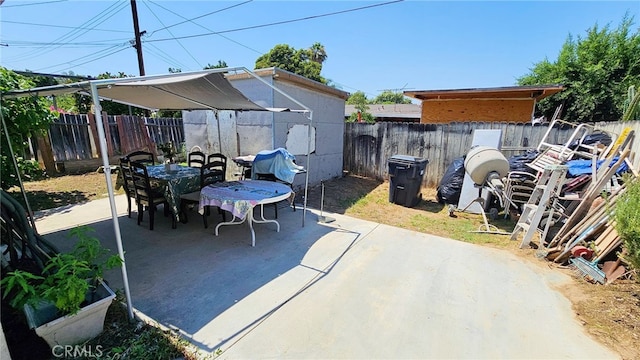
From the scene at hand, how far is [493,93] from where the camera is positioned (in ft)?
26.8

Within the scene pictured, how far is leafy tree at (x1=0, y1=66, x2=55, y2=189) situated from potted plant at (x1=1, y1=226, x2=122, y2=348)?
10.9ft

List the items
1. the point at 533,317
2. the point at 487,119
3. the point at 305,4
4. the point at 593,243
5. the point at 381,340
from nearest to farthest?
the point at 381,340
the point at 533,317
the point at 593,243
the point at 305,4
the point at 487,119

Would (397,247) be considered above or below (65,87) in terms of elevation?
below

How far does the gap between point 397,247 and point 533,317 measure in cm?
155

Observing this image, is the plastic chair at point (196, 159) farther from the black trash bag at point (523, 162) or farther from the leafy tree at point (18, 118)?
the black trash bag at point (523, 162)

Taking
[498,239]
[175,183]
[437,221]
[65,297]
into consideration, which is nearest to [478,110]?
[437,221]

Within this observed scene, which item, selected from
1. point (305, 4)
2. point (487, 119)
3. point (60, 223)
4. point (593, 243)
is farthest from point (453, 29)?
point (60, 223)

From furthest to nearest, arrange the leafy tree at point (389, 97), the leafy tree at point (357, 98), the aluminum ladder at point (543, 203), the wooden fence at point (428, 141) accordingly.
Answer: the leafy tree at point (389, 97) < the leafy tree at point (357, 98) < the wooden fence at point (428, 141) < the aluminum ladder at point (543, 203)

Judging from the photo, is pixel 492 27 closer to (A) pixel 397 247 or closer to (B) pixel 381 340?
(A) pixel 397 247

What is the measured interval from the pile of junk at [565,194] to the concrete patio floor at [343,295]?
46 cm

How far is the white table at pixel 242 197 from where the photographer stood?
10.7 feet

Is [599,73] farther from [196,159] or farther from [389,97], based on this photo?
[389,97]

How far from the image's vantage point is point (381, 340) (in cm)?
198

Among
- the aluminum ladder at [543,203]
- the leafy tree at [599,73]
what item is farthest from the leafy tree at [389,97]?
the aluminum ladder at [543,203]
